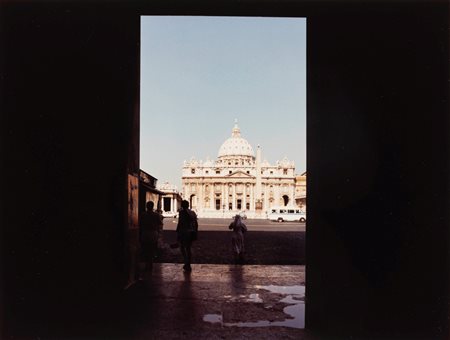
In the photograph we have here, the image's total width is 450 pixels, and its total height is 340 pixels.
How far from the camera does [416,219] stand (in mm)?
3605

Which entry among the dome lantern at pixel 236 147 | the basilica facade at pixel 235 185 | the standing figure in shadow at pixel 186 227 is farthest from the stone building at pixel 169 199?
the standing figure in shadow at pixel 186 227

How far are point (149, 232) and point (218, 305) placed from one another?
2769 mm

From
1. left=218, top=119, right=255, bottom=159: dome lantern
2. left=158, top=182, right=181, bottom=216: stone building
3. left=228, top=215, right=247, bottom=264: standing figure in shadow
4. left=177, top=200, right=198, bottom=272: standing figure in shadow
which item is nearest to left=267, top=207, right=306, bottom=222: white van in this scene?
left=228, top=215, right=247, bottom=264: standing figure in shadow

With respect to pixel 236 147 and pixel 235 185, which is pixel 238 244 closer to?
pixel 235 185

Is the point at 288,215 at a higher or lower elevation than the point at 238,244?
lower

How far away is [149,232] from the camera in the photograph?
25.3 ft

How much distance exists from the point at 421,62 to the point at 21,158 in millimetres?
3452

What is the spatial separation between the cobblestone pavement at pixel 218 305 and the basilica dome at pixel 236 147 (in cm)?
8467

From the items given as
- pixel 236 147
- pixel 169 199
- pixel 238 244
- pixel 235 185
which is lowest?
pixel 238 244

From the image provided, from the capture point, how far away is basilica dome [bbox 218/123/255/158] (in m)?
92.7

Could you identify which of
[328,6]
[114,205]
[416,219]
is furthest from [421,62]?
[114,205]

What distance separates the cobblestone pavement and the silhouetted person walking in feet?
1.09

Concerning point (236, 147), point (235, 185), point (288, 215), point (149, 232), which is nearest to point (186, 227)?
point (149, 232)

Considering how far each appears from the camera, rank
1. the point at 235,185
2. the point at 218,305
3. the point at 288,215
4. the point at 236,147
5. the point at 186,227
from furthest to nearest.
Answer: the point at 236,147, the point at 235,185, the point at 288,215, the point at 186,227, the point at 218,305
